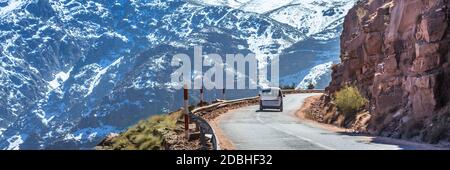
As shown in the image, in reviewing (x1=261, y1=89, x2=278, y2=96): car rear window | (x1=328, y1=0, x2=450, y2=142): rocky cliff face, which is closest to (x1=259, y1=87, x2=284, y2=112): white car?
(x1=261, y1=89, x2=278, y2=96): car rear window

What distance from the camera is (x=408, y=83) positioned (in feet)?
83.5

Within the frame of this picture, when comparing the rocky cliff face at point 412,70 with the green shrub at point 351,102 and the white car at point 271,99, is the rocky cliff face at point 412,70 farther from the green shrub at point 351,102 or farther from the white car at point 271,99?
the white car at point 271,99

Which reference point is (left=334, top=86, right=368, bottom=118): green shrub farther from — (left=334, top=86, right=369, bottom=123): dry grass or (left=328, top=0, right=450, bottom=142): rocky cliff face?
(left=328, top=0, right=450, bottom=142): rocky cliff face

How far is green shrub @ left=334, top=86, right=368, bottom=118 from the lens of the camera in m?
35.4

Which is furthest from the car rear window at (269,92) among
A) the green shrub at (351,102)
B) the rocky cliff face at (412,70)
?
the green shrub at (351,102)

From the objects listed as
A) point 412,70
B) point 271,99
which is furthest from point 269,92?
point 412,70

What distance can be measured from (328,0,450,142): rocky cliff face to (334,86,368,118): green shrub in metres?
2.32

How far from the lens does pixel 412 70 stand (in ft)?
83.2

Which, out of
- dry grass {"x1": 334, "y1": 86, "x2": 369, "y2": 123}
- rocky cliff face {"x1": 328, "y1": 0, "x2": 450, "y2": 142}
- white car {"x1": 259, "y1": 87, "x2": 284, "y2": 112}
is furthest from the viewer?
white car {"x1": 259, "y1": 87, "x2": 284, "y2": 112}

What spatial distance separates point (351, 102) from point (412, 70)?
10385 millimetres

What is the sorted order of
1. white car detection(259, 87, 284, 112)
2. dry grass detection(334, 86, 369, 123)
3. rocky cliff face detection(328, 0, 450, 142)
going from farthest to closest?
white car detection(259, 87, 284, 112) < dry grass detection(334, 86, 369, 123) < rocky cliff face detection(328, 0, 450, 142)

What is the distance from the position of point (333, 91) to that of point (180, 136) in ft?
83.6
